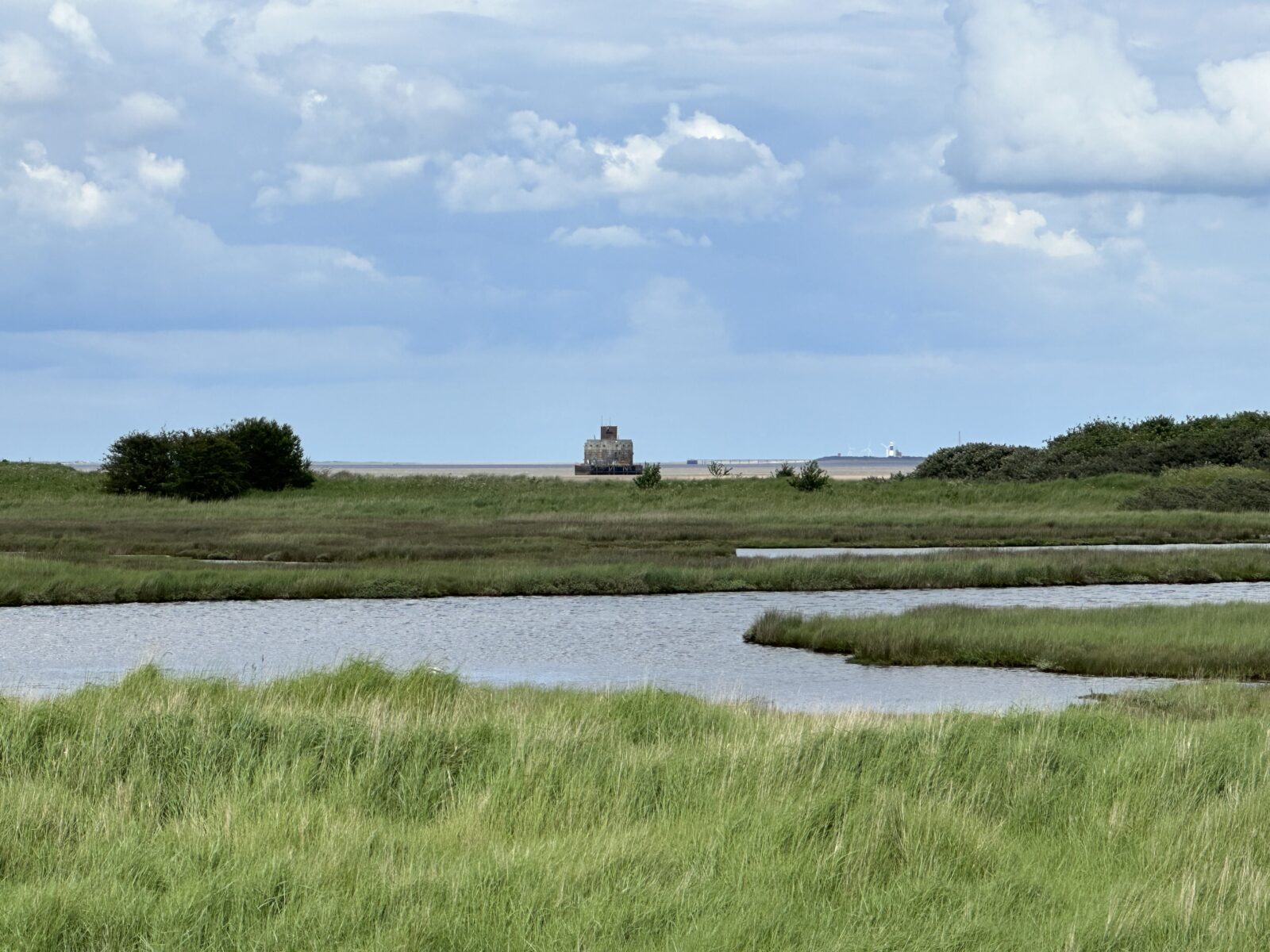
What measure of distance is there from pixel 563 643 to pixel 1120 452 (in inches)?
2802

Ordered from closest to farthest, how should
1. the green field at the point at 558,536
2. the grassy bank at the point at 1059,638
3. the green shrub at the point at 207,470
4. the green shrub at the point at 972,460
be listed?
1. the grassy bank at the point at 1059,638
2. the green field at the point at 558,536
3. the green shrub at the point at 207,470
4. the green shrub at the point at 972,460

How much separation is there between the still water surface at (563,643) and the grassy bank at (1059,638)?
67 centimetres

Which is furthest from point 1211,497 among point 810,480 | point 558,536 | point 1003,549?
point 558,536

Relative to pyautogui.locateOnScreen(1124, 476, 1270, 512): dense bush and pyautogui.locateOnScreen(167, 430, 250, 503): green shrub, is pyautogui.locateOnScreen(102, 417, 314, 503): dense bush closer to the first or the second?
pyautogui.locateOnScreen(167, 430, 250, 503): green shrub

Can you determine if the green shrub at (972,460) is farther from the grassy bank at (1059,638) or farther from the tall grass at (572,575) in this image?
the grassy bank at (1059,638)

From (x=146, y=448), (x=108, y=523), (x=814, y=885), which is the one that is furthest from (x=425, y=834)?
(x=146, y=448)

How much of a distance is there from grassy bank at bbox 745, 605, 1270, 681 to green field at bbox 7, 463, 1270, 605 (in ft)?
33.7

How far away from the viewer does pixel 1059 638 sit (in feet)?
76.4

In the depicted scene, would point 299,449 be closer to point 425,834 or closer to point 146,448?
point 146,448

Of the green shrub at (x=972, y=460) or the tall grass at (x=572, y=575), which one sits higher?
the green shrub at (x=972, y=460)

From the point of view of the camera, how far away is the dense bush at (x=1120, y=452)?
85000 millimetres

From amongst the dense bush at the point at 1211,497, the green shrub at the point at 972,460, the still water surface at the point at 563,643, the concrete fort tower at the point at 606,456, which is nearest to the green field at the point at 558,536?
the still water surface at the point at 563,643

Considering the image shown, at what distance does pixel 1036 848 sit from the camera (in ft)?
29.2

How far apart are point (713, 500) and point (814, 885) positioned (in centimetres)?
6452
